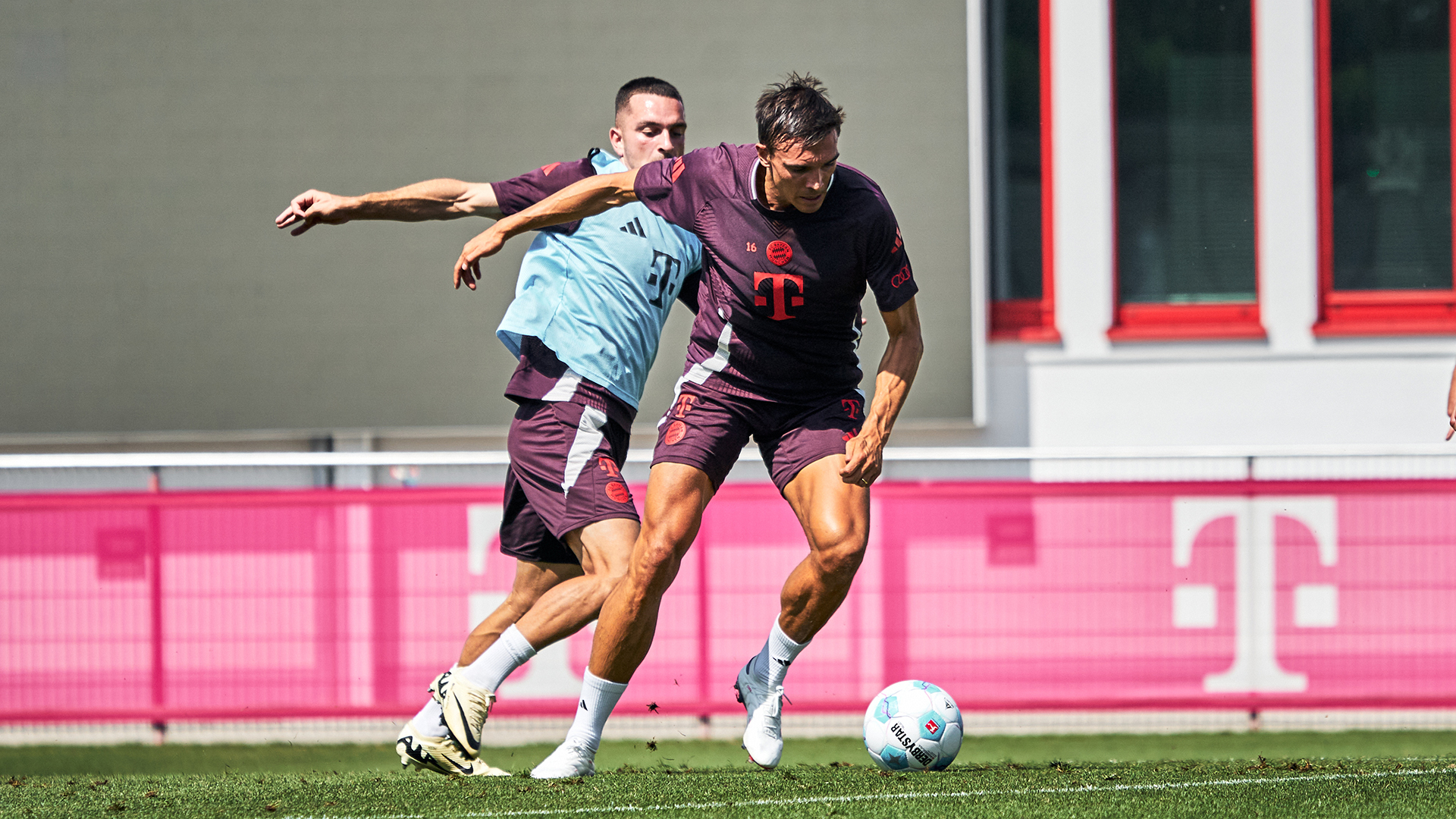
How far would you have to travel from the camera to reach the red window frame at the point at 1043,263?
9516 mm

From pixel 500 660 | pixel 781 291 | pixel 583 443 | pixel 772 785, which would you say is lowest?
pixel 772 785

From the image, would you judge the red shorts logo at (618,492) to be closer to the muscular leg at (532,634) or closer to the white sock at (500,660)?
the muscular leg at (532,634)

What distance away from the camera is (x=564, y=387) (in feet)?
15.7

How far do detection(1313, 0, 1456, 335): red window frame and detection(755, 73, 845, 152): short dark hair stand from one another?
261 inches

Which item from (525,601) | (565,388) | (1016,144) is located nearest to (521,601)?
(525,601)

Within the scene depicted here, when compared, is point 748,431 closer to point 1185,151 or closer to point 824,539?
point 824,539

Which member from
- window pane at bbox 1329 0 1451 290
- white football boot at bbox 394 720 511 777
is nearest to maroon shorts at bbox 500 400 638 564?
white football boot at bbox 394 720 511 777

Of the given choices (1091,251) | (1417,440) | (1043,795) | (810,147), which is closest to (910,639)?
(1043,795)

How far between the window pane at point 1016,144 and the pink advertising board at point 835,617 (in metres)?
3.40

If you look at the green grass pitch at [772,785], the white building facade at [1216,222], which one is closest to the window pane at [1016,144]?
the white building facade at [1216,222]

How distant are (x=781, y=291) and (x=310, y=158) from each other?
603cm

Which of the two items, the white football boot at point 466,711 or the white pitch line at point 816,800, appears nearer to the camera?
the white pitch line at point 816,800

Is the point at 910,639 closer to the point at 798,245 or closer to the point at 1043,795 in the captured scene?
the point at 1043,795

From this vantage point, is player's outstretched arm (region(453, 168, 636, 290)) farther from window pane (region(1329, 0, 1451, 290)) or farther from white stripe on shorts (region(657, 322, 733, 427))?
window pane (region(1329, 0, 1451, 290))
